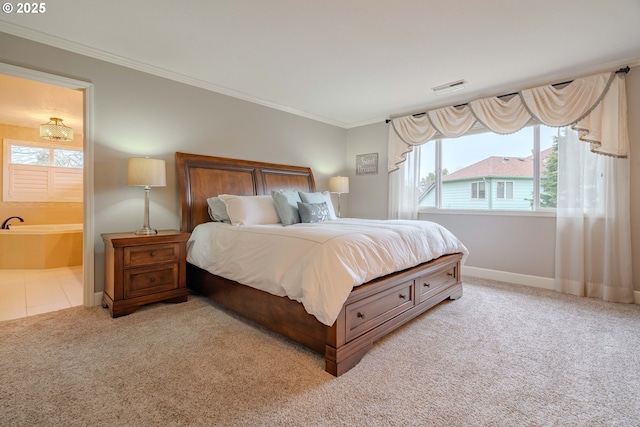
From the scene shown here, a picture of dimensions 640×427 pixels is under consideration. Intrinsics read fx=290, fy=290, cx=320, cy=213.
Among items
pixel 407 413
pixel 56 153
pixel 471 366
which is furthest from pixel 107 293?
pixel 56 153

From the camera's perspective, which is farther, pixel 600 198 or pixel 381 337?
pixel 600 198

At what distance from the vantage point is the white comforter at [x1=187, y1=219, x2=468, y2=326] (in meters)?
1.76

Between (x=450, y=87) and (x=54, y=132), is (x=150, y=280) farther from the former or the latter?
(x=450, y=87)

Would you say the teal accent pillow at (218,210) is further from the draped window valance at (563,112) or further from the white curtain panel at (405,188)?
the draped window valance at (563,112)

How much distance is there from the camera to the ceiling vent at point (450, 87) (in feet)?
11.7

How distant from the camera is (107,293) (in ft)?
9.00

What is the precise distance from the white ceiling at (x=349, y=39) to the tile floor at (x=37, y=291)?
2.44 metres

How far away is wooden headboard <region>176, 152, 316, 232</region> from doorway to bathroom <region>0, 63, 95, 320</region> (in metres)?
0.86

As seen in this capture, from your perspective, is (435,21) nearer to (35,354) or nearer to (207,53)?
(207,53)

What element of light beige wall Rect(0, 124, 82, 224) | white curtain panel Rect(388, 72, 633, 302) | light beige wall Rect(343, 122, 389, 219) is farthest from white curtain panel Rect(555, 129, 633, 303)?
light beige wall Rect(0, 124, 82, 224)

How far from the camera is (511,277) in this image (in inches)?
148

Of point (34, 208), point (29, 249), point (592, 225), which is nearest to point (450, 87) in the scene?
point (592, 225)

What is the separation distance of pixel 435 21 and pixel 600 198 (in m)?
2.62

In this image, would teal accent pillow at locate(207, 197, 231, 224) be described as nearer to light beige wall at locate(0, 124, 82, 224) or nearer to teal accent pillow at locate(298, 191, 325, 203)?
teal accent pillow at locate(298, 191, 325, 203)
